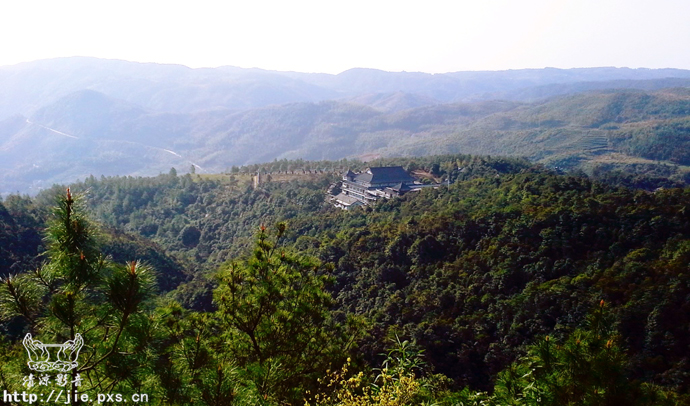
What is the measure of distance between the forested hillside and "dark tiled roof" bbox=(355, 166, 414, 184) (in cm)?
459

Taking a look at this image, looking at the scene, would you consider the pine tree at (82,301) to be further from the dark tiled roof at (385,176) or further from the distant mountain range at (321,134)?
the distant mountain range at (321,134)

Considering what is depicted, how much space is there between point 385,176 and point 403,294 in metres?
23.9

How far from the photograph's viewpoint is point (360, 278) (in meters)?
23.1

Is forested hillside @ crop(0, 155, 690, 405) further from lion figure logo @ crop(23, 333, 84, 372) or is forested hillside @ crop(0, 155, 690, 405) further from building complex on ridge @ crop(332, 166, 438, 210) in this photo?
building complex on ridge @ crop(332, 166, 438, 210)

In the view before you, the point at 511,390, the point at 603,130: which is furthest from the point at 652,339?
the point at 603,130

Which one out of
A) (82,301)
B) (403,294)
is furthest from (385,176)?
(82,301)

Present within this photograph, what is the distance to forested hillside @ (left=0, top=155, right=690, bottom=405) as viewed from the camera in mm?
4367

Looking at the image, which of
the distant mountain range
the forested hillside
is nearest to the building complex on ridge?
the forested hillside

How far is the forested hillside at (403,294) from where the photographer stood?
437 centimetres

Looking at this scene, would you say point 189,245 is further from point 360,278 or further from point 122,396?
point 122,396

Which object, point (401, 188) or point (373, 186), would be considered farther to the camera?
point (373, 186)

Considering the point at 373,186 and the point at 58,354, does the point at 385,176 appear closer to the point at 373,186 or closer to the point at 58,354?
the point at 373,186

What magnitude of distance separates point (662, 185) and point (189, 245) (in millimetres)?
47164

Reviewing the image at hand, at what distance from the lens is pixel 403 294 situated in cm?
2084
